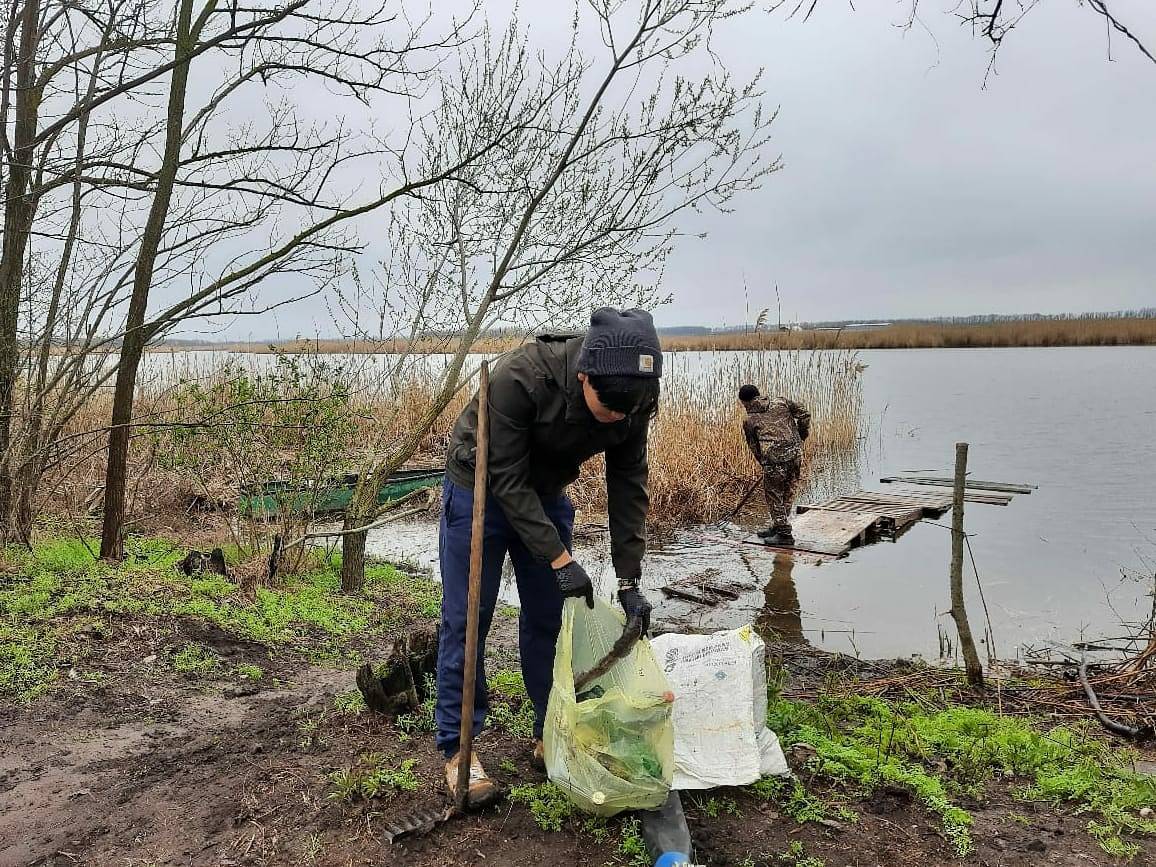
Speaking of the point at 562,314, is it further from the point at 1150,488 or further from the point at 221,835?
the point at 1150,488

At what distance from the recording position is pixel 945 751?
3447mm

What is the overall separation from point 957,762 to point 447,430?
35.3 ft

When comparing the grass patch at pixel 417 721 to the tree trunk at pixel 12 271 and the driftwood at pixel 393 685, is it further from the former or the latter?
the tree trunk at pixel 12 271

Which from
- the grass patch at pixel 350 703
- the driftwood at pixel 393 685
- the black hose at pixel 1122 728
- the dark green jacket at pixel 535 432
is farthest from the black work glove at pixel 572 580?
the black hose at pixel 1122 728

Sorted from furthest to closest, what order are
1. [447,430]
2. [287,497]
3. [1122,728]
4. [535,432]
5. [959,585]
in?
[447,430] → [287,497] → [959,585] → [1122,728] → [535,432]

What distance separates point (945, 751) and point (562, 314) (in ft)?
13.3

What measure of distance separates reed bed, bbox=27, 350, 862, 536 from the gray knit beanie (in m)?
3.84

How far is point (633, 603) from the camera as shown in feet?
9.24

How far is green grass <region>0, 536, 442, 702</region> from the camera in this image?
435 centimetres

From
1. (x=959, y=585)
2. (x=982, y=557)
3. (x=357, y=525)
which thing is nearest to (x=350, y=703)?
(x=357, y=525)

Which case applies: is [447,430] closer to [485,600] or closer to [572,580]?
[485,600]

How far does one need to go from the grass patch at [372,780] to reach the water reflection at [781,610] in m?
3.33

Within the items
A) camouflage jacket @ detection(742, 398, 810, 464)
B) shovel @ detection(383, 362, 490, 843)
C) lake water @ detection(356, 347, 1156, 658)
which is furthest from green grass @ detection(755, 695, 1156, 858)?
camouflage jacket @ detection(742, 398, 810, 464)

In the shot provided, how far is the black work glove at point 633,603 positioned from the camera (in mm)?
2789
